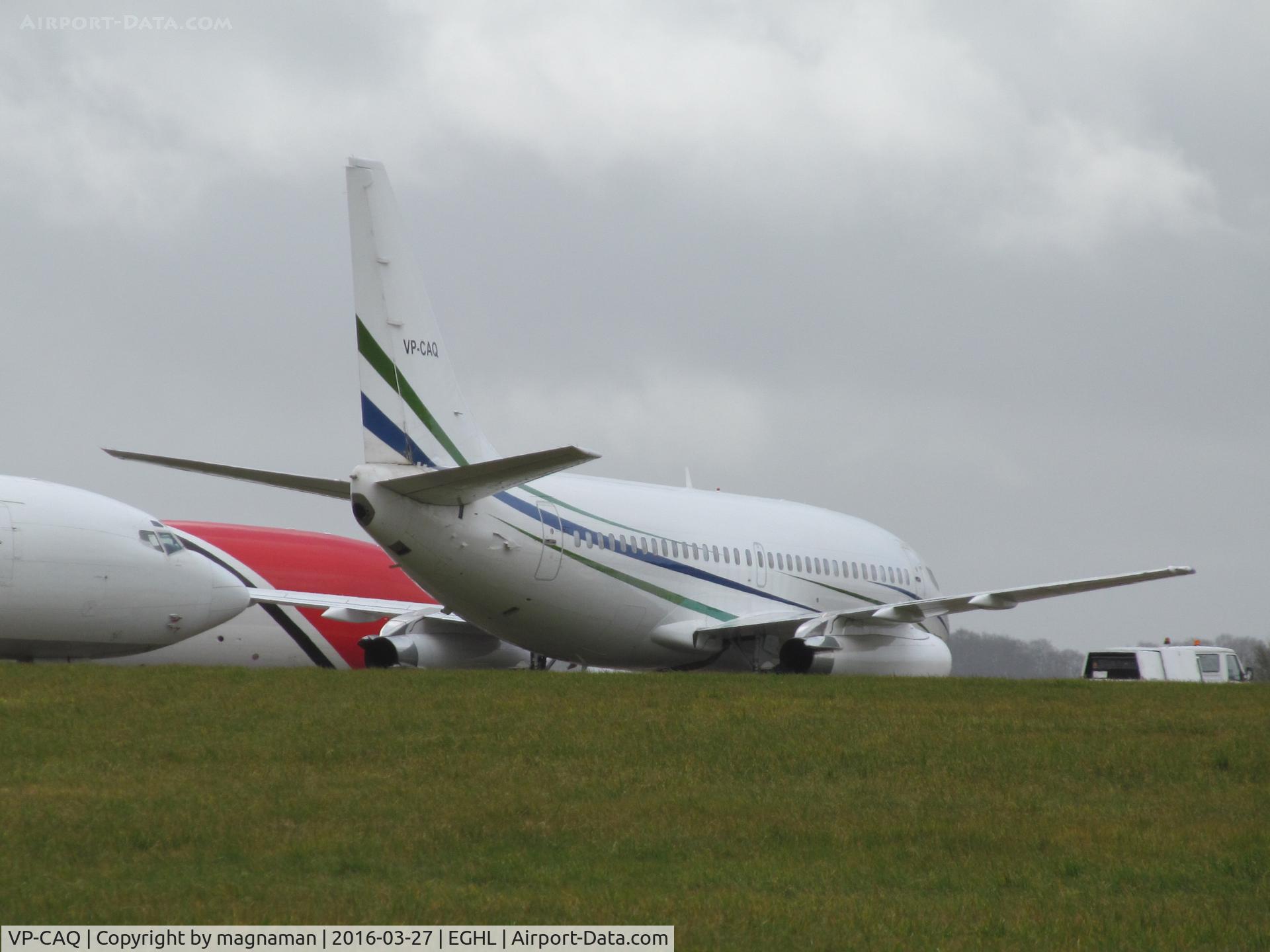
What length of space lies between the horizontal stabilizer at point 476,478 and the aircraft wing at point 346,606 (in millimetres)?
6044

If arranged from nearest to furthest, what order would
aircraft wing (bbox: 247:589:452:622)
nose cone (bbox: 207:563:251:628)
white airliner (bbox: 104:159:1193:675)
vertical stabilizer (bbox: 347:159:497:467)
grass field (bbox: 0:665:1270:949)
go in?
grass field (bbox: 0:665:1270:949) < white airliner (bbox: 104:159:1193:675) < vertical stabilizer (bbox: 347:159:497:467) < nose cone (bbox: 207:563:251:628) < aircraft wing (bbox: 247:589:452:622)

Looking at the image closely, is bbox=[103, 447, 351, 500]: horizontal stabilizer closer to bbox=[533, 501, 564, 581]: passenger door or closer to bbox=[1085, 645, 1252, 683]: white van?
bbox=[533, 501, 564, 581]: passenger door

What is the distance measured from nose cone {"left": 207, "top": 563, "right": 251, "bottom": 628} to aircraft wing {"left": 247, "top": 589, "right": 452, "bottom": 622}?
6.17 ft

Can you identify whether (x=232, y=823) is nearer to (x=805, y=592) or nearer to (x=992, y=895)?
(x=992, y=895)

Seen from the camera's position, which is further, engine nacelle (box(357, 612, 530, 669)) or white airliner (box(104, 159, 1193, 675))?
engine nacelle (box(357, 612, 530, 669))

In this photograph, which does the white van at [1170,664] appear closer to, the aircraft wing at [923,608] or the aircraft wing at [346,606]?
the aircraft wing at [923,608]

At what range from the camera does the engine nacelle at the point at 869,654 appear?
26688mm

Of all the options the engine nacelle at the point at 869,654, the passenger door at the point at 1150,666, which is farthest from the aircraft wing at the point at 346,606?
the passenger door at the point at 1150,666

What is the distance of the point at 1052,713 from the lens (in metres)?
17.1

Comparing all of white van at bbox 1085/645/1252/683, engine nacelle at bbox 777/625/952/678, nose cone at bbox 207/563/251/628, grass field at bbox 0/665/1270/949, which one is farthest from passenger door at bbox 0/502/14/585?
white van at bbox 1085/645/1252/683

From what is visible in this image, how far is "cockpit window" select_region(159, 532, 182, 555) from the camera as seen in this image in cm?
2570

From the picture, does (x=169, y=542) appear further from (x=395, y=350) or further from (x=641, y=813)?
(x=641, y=813)

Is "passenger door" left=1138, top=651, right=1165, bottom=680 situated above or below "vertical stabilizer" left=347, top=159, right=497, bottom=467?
below

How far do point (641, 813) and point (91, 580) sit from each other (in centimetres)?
1517
